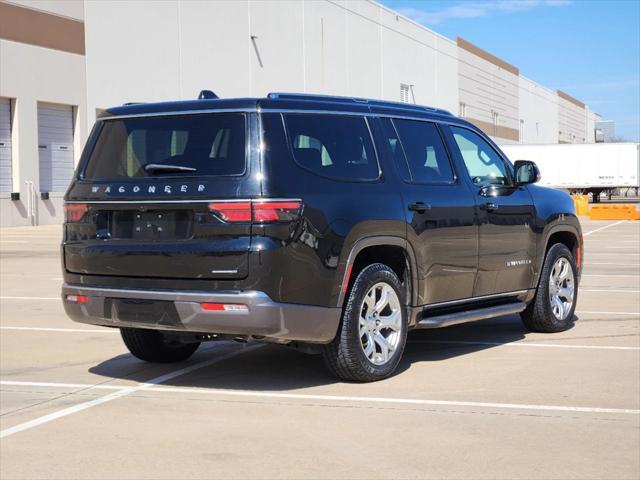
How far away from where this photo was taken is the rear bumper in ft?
21.6

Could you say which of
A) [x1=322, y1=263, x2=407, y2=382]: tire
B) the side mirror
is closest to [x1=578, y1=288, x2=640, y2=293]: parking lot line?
the side mirror

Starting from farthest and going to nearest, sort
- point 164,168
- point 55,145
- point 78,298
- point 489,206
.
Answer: point 55,145
point 489,206
point 78,298
point 164,168

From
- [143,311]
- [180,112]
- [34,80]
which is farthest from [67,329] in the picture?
[34,80]

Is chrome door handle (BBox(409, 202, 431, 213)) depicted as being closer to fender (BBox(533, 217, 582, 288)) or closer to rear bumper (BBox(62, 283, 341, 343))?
rear bumper (BBox(62, 283, 341, 343))

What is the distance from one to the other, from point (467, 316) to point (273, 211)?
7.94ft

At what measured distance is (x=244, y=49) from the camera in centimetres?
4584

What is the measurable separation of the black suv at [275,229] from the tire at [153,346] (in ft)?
0.04

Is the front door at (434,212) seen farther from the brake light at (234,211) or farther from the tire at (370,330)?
the brake light at (234,211)

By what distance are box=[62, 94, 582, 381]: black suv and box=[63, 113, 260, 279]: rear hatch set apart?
0.4 inches

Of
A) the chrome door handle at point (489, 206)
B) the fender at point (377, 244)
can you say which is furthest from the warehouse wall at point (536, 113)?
the fender at point (377, 244)

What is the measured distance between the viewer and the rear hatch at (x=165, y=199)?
6.62 m

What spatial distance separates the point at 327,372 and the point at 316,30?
46186 mm

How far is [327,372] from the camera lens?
786 cm

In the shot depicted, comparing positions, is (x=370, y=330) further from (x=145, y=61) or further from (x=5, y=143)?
(x=145, y=61)
